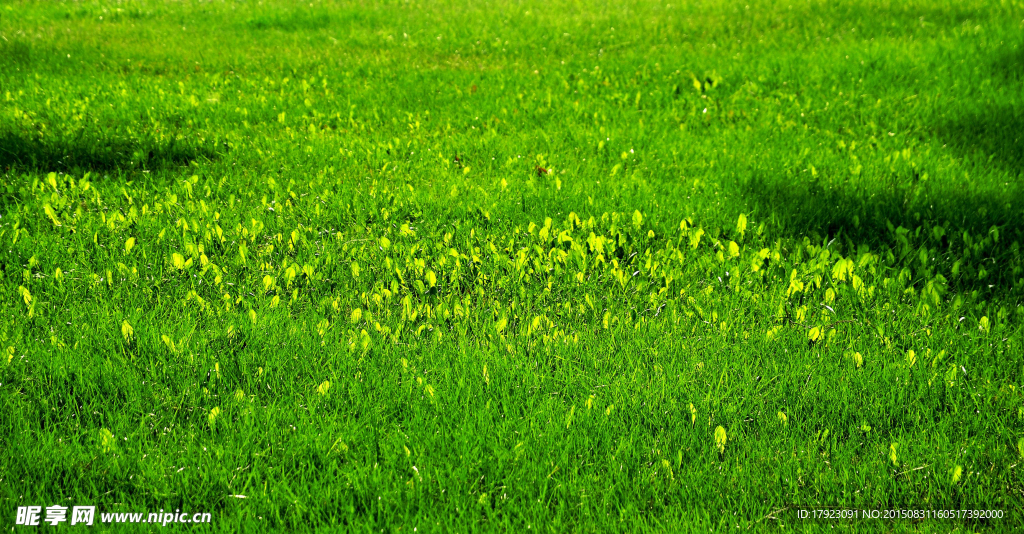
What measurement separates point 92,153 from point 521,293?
3.81 metres

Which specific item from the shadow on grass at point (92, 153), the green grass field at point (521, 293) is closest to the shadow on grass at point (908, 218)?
the green grass field at point (521, 293)

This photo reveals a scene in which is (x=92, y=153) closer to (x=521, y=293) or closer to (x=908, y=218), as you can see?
(x=521, y=293)

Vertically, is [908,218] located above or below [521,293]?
above

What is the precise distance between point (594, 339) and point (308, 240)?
6.35 ft

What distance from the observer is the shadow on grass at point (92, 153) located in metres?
5.55

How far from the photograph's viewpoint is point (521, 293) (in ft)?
12.9

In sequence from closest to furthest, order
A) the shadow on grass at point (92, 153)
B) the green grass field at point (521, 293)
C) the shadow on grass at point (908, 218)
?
the green grass field at point (521, 293) < the shadow on grass at point (908, 218) < the shadow on grass at point (92, 153)

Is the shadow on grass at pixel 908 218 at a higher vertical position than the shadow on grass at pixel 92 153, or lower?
lower

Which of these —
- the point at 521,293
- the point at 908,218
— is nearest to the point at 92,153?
the point at 521,293

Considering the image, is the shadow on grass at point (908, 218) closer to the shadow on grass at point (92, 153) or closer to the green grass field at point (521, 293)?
the green grass field at point (521, 293)

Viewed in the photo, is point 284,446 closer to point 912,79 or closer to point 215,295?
point 215,295

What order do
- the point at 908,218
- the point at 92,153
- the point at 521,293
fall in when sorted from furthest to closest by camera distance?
the point at 92,153 < the point at 908,218 < the point at 521,293

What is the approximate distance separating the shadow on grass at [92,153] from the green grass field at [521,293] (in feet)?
0.11

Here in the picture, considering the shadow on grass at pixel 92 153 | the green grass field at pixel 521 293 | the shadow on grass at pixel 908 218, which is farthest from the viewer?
the shadow on grass at pixel 92 153
